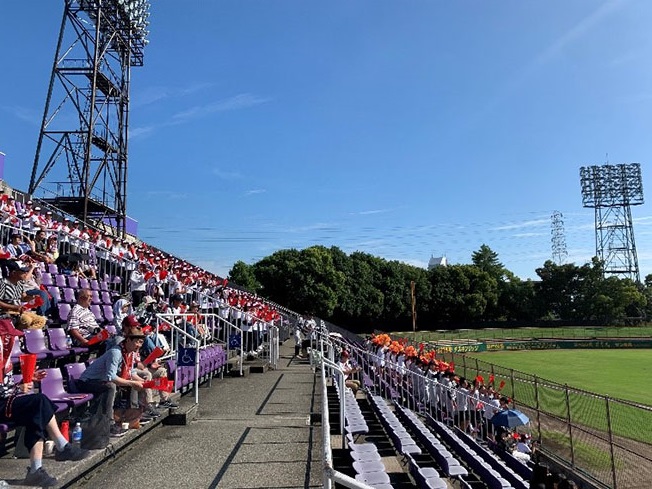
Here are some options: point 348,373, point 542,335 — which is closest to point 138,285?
point 348,373

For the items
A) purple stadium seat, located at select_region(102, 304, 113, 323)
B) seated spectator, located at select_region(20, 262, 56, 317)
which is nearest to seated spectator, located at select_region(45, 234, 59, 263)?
purple stadium seat, located at select_region(102, 304, 113, 323)

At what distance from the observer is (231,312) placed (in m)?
15.2

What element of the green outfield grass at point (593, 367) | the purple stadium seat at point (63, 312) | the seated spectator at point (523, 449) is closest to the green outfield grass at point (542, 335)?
the green outfield grass at point (593, 367)

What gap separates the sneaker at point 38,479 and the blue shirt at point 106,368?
4.20ft

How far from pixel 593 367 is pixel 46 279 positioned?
33.6 metres

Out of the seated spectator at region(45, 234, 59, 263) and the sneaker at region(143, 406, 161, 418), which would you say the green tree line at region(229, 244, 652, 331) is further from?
the sneaker at region(143, 406, 161, 418)

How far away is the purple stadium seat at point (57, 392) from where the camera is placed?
202 inches

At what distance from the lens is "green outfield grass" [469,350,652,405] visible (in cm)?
2481

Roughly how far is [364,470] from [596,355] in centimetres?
4251

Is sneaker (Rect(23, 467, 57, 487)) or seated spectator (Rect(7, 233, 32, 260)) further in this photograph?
seated spectator (Rect(7, 233, 32, 260))

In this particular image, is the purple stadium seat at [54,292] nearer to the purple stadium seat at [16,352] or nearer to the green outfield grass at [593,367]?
the purple stadium seat at [16,352]

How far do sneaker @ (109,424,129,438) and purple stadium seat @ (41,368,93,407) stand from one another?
412 millimetres

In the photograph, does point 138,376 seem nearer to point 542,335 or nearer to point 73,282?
point 73,282

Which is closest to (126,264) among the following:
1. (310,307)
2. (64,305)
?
(64,305)
